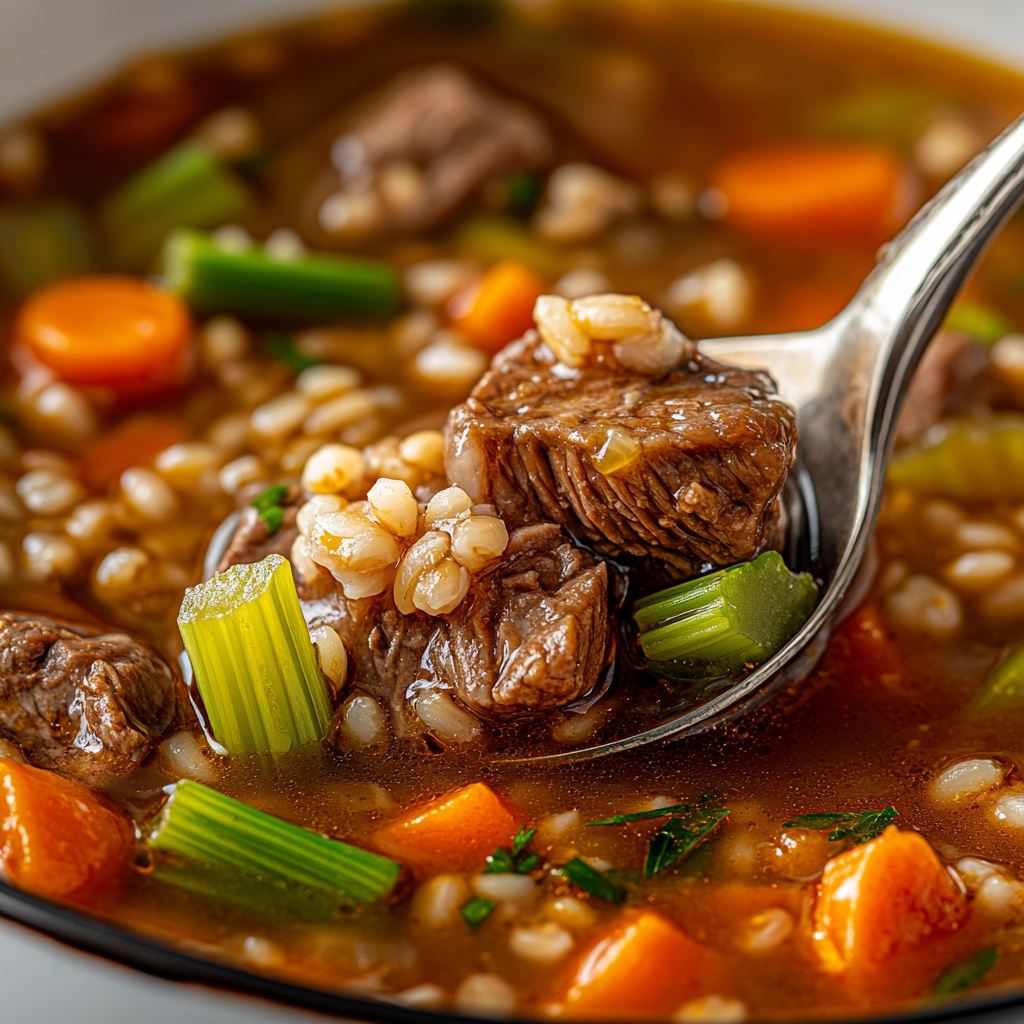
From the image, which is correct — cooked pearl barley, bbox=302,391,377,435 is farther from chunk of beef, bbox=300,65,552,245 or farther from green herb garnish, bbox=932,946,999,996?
green herb garnish, bbox=932,946,999,996

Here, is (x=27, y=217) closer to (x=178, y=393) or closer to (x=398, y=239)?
(x=178, y=393)

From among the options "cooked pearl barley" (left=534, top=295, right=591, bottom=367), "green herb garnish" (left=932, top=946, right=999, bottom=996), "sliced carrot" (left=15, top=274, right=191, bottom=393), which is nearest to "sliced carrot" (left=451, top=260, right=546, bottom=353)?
"sliced carrot" (left=15, top=274, right=191, bottom=393)

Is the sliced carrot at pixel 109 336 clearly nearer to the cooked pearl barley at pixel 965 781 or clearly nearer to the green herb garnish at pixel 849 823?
the green herb garnish at pixel 849 823

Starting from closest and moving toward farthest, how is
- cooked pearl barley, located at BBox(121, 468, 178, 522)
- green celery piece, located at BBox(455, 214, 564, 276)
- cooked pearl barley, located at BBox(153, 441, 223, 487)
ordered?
cooked pearl barley, located at BBox(121, 468, 178, 522) → cooked pearl barley, located at BBox(153, 441, 223, 487) → green celery piece, located at BBox(455, 214, 564, 276)

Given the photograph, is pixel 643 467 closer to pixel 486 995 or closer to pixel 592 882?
pixel 592 882

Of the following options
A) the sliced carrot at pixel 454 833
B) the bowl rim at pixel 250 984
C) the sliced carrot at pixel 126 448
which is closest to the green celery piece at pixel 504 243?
the sliced carrot at pixel 126 448

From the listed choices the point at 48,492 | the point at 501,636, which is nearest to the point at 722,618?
the point at 501,636
